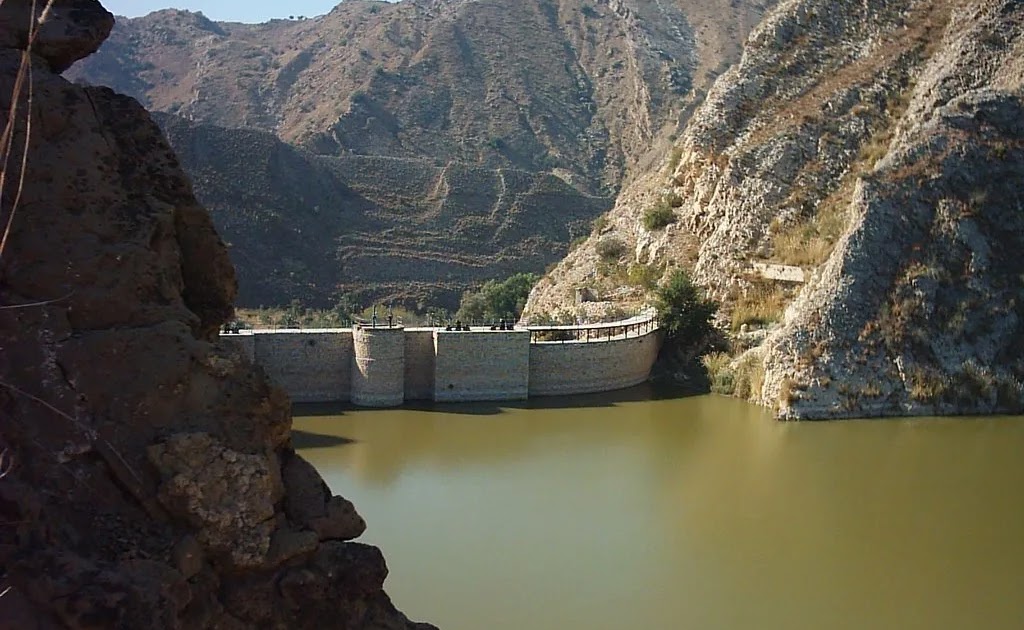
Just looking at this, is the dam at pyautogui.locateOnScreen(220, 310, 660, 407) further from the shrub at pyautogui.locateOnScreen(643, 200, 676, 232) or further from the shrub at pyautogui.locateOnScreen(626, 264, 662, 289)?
the shrub at pyautogui.locateOnScreen(643, 200, 676, 232)

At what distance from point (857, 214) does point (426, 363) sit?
38.3ft

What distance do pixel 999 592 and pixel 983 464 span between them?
7137mm

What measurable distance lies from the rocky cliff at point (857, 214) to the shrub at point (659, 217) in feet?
0.22

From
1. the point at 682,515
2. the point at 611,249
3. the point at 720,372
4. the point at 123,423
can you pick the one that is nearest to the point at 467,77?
the point at 611,249

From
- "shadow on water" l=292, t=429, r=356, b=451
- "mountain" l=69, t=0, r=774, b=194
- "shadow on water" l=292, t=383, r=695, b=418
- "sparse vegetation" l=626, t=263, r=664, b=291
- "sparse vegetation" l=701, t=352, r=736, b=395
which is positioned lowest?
"shadow on water" l=292, t=383, r=695, b=418

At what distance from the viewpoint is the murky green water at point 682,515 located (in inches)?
476

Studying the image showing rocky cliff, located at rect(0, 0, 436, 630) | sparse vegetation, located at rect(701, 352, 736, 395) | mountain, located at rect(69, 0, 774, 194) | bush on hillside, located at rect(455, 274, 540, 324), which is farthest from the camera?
mountain, located at rect(69, 0, 774, 194)

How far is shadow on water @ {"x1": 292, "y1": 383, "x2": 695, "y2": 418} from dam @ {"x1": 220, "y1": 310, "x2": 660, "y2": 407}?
9.8 inches

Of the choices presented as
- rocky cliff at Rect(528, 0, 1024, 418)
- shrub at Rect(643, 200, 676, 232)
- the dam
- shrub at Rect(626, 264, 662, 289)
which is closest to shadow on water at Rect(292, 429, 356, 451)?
the dam

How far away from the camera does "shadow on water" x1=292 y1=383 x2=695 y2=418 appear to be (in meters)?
23.0

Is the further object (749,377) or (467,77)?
(467,77)

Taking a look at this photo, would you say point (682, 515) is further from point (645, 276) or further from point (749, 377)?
point (645, 276)

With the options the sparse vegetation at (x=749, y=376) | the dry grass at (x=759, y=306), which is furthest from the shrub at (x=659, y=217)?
the sparse vegetation at (x=749, y=376)

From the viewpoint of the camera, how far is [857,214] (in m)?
25.8
